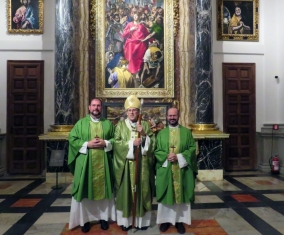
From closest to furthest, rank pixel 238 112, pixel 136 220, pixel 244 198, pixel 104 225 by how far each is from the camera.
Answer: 1. pixel 136 220
2. pixel 104 225
3. pixel 244 198
4. pixel 238 112

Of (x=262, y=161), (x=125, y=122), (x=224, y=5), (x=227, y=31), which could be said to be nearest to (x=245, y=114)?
(x=262, y=161)

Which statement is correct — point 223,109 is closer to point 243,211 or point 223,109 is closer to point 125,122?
point 243,211

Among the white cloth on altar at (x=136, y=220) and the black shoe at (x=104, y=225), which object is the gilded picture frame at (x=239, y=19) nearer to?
the white cloth on altar at (x=136, y=220)

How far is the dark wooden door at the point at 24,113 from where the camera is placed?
866cm

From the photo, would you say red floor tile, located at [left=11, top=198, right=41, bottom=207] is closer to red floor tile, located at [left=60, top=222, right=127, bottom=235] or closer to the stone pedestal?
red floor tile, located at [left=60, top=222, right=127, bottom=235]

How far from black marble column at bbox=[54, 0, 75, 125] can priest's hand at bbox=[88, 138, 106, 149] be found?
380cm

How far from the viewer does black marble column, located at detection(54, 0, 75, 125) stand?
25.6 ft

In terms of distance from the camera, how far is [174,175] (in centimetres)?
418

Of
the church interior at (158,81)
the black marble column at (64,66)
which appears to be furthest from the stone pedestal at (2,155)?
the black marble column at (64,66)

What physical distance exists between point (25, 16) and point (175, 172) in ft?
22.5

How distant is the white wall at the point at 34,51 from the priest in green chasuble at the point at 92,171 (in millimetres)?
4656

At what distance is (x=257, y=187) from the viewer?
7.04 meters

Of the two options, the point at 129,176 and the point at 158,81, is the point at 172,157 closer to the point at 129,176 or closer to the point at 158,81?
the point at 129,176

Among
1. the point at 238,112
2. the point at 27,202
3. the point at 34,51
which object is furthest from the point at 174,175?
the point at 34,51
